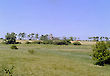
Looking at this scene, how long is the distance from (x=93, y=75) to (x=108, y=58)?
10.7m

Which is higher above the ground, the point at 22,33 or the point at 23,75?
the point at 22,33

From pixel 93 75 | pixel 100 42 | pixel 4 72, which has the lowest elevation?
pixel 93 75

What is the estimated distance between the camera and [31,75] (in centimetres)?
1650

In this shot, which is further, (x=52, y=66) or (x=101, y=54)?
(x=101, y=54)

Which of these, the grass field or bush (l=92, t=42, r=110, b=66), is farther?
bush (l=92, t=42, r=110, b=66)

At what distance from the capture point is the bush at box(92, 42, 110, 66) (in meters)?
25.6

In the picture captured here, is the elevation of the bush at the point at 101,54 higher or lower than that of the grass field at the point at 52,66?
higher

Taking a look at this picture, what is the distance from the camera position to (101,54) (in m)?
25.8

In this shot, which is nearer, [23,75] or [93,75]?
[23,75]

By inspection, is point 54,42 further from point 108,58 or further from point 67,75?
point 67,75

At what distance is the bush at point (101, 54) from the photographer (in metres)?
25.6

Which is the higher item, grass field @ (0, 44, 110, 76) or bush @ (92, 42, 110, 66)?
bush @ (92, 42, 110, 66)

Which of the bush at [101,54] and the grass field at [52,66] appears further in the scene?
the bush at [101,54]

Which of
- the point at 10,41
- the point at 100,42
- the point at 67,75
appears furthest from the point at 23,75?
the point at 10,41
